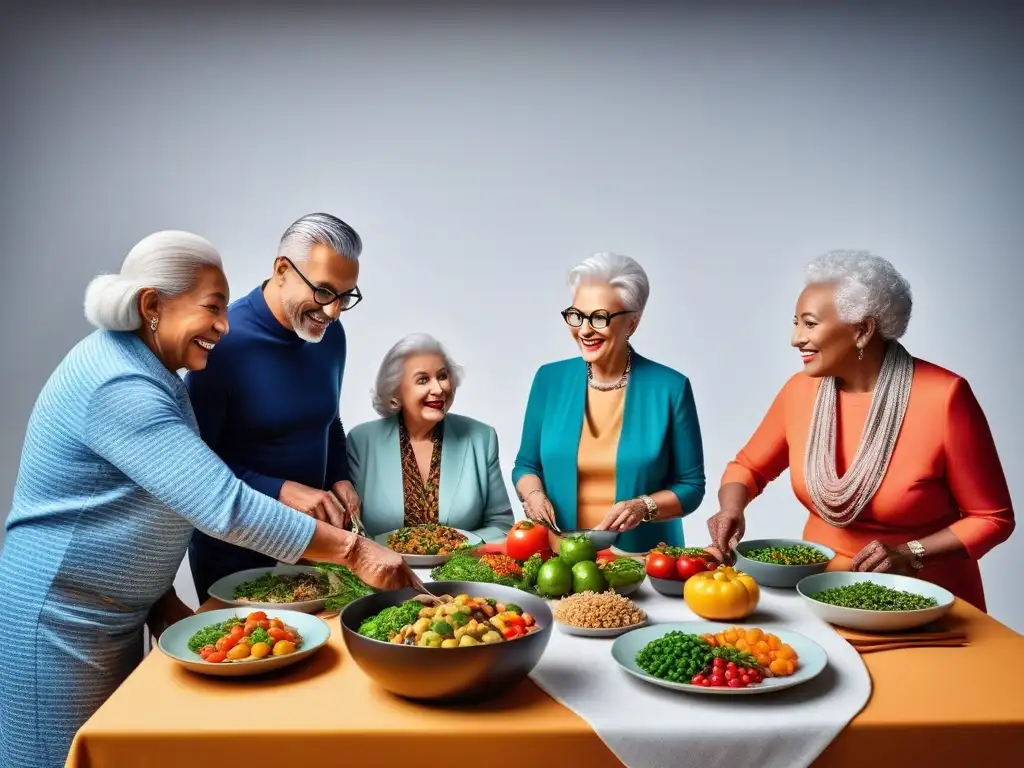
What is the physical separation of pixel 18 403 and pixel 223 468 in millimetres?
3677

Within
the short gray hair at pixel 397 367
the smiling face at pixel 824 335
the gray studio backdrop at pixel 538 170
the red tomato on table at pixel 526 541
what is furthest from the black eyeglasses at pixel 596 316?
the gray studio backdrop at pixel 538 170

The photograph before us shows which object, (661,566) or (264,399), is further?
(264,399)

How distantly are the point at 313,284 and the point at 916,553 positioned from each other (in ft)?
6.29

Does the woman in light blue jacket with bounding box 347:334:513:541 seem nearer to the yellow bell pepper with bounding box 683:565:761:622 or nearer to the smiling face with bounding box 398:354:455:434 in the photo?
the smiling face with bounding box 398:354:455:434

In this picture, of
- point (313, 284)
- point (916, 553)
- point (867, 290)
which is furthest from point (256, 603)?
point (867, 290)

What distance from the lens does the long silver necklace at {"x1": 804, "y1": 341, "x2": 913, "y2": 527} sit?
286cm

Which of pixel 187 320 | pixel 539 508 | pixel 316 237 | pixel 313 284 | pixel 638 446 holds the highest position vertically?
Result: pixel 316 237

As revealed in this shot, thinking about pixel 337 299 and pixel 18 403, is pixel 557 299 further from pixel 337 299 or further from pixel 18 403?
pixel 18 403

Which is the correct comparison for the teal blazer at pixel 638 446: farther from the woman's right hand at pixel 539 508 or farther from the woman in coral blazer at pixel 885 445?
the woman in coral blazer at pixel 885 445

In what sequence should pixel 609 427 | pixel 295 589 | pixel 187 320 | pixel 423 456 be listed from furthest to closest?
pixel 423 456, pixel 609 427, pixel 295 589, pixel 187 320

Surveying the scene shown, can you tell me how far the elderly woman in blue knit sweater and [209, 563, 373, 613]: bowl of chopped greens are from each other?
0.75 feet

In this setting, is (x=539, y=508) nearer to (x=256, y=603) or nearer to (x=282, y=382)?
(x=282, y=382)

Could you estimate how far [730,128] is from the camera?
5.23m

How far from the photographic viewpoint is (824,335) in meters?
2.88
